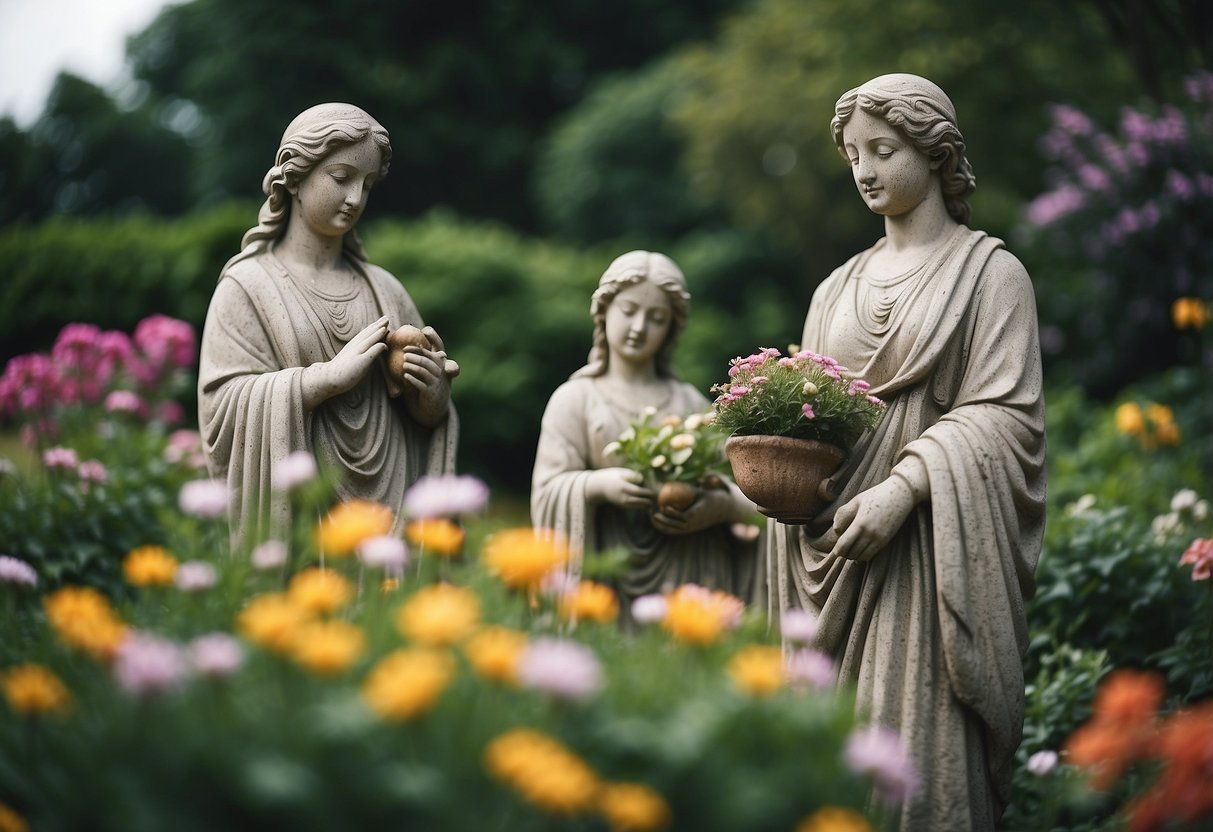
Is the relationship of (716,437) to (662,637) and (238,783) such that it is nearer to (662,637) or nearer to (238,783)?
(662,637)

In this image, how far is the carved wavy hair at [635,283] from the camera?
7254mm

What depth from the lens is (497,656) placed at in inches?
136

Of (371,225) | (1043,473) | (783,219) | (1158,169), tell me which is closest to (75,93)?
(371,225)

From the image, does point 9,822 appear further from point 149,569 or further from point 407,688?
point 407,688

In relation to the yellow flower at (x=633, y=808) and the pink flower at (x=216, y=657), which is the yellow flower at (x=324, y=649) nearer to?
the pink flower at (x=216, y=657)

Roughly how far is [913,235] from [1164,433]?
440 centimetres

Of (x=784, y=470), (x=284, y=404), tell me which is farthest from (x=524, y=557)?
(x=284, y=404)

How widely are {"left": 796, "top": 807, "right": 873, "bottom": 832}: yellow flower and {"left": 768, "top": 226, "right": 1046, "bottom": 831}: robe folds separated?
1.80 meters

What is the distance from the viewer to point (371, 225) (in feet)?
74.4

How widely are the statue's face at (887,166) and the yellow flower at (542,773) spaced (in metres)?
3.22

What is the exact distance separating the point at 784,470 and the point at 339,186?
7.31 feet

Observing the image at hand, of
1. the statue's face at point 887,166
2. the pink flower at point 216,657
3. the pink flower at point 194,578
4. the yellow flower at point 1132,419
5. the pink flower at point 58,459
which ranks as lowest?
the pink flower at point 216,657

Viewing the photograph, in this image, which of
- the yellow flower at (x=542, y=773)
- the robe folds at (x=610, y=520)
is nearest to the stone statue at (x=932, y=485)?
the robe folds at (x=610, y=520)

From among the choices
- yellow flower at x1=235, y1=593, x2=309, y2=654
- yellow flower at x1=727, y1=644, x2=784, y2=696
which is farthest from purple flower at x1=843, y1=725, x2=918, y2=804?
yellow flower at x1=235, y1=593, x2=309, y2=654
